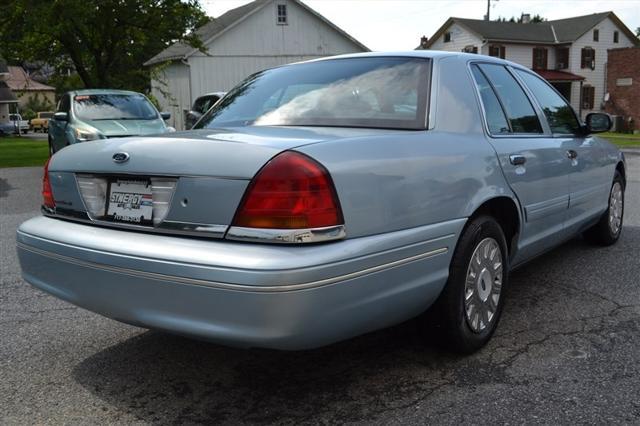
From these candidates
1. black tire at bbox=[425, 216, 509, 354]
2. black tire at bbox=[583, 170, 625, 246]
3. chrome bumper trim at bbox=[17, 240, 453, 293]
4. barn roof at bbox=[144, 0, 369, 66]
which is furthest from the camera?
barn roof at bbox=[144, 0, 369, 66]

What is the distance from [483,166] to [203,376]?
69.8 inches

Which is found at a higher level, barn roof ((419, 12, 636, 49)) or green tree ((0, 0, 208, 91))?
barn roof ((419, 12, 636, 49))

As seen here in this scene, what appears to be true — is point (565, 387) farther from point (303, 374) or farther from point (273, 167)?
point (273, 167)

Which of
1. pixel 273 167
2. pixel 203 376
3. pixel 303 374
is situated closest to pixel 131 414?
A: pixel 203 376

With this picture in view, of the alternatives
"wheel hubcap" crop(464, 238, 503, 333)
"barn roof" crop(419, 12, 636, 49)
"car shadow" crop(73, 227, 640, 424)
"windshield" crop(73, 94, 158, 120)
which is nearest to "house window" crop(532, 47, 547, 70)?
"barn roof" crop(419, 12, 636, 49)

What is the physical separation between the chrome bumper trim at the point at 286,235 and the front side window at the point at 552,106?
2.48 metres

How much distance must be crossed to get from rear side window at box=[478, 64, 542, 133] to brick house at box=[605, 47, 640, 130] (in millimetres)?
40425

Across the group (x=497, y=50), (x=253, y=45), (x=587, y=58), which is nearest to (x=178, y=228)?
(x=253, y=45)

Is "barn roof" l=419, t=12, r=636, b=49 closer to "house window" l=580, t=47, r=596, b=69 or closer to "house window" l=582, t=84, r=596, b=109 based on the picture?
"house window" l=580, t=47, r=596, b=69

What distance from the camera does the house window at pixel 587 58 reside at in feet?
161

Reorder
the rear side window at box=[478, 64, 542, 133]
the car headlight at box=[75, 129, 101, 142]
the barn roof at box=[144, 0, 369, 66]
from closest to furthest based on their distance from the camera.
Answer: the rear side window at box=[478, 64, 542, 133]
the car headlight at box=[75, 129, 101, 142]
the barn roof at box=[144, 0, 369, 66]

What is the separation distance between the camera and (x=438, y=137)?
10.2 feet

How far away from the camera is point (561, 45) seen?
49156 mm

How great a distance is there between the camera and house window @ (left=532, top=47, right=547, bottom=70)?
1943 inches
